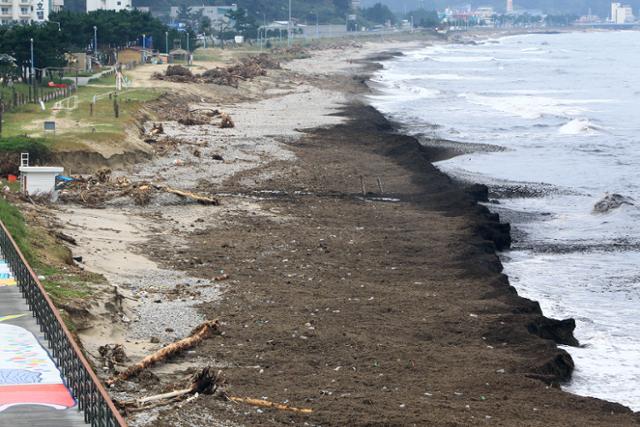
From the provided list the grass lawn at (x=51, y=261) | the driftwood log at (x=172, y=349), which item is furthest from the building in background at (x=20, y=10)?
the driftwood log at (x=172, y=349)

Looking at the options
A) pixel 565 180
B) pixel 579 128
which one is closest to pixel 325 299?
pixel 565 180

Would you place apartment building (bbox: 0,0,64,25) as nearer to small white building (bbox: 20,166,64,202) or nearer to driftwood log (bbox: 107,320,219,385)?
small white building (bbox: 20,166,64,202)

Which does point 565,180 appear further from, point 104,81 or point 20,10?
point 20,10

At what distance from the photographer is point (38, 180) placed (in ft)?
115

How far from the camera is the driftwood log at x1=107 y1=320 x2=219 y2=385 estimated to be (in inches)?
747

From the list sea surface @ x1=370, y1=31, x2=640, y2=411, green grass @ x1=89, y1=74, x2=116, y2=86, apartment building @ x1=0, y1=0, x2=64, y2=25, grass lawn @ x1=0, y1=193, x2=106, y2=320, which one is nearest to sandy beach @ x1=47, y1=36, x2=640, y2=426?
grass lawn @ x1=0, y1=193, x2=106, y2=320

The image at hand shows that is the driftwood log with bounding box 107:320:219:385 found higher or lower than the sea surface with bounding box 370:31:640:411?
higher

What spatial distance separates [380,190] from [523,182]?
29.0 feet

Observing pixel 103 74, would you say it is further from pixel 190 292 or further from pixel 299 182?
pixel 190 292

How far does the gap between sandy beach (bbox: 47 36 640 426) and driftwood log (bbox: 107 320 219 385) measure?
16cm

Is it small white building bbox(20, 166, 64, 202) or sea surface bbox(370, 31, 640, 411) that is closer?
sea surface bbox(370, 31, 640, 411)

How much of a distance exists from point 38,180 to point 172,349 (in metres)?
16.1

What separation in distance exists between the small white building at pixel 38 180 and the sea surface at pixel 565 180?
13.5 metres

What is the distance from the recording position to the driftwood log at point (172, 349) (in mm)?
18984
